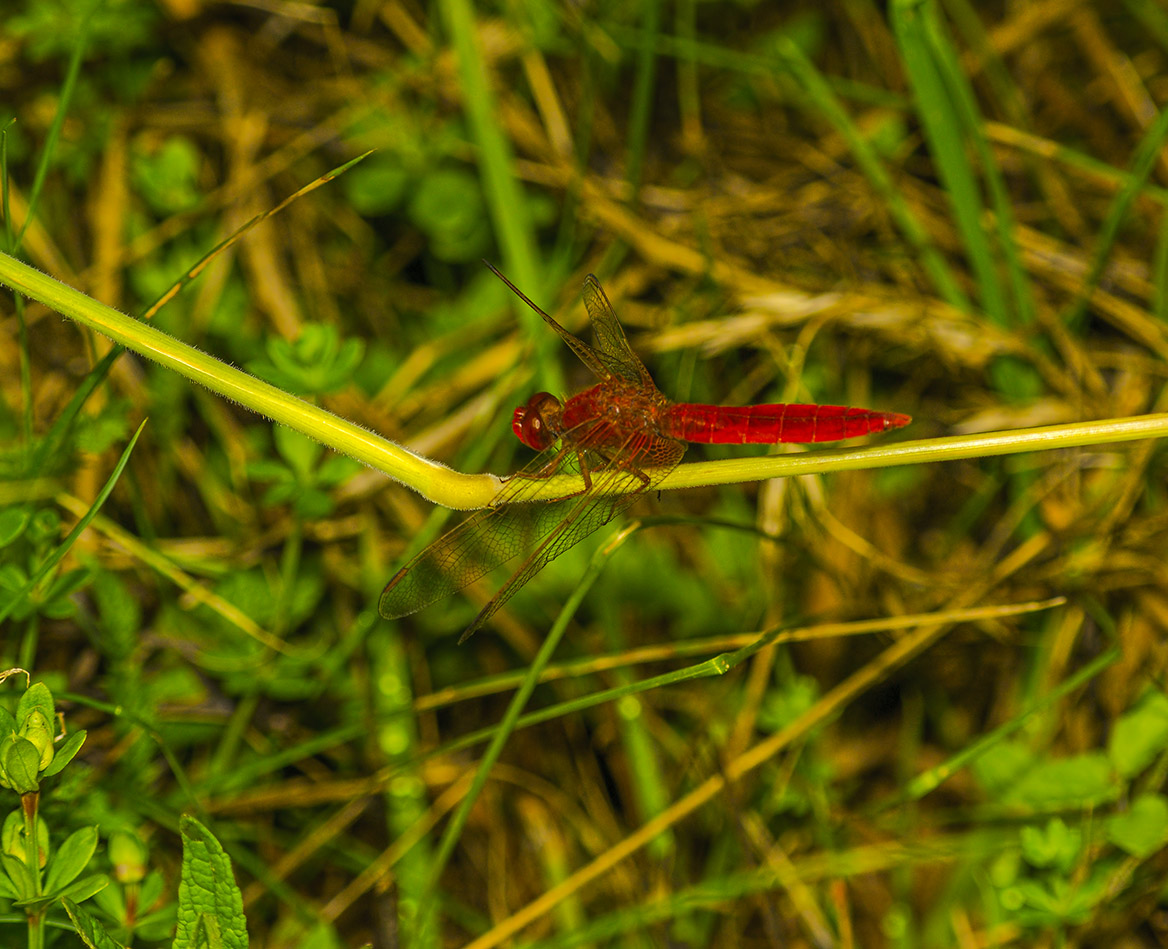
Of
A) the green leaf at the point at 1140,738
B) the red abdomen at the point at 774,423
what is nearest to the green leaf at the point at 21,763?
the red abdomen at the point at 774,423

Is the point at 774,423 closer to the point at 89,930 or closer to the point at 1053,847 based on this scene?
the point at 1053,847

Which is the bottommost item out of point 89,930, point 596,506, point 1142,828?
point 1142,828

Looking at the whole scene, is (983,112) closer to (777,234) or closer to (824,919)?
(777,234)

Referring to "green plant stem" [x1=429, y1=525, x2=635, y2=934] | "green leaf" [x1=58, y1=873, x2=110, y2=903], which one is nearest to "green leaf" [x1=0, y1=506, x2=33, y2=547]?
"green leaf" [x1=58, y1=873, x2=110, y2=903]

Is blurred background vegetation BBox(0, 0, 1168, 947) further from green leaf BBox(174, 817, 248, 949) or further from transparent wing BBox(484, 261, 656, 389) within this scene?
green leaf BBox(174, 817, 248, 949)

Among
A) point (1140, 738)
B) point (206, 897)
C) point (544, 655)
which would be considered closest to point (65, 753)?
point (206, 897)

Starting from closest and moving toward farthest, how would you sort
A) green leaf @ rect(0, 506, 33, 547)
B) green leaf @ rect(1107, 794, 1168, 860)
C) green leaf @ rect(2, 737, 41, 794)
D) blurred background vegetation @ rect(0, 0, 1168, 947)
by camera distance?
green leaf @ rect(2, 737, 41, 794)
green leaf @ rect(0, 506, 33, 547)
green leaf @ rect(1107, 794, 1168, 860)
blurred background vegetation @ rect(0, 0, 1168, 947)

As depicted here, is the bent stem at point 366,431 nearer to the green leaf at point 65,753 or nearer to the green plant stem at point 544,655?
the green plant stem at point 544,655
